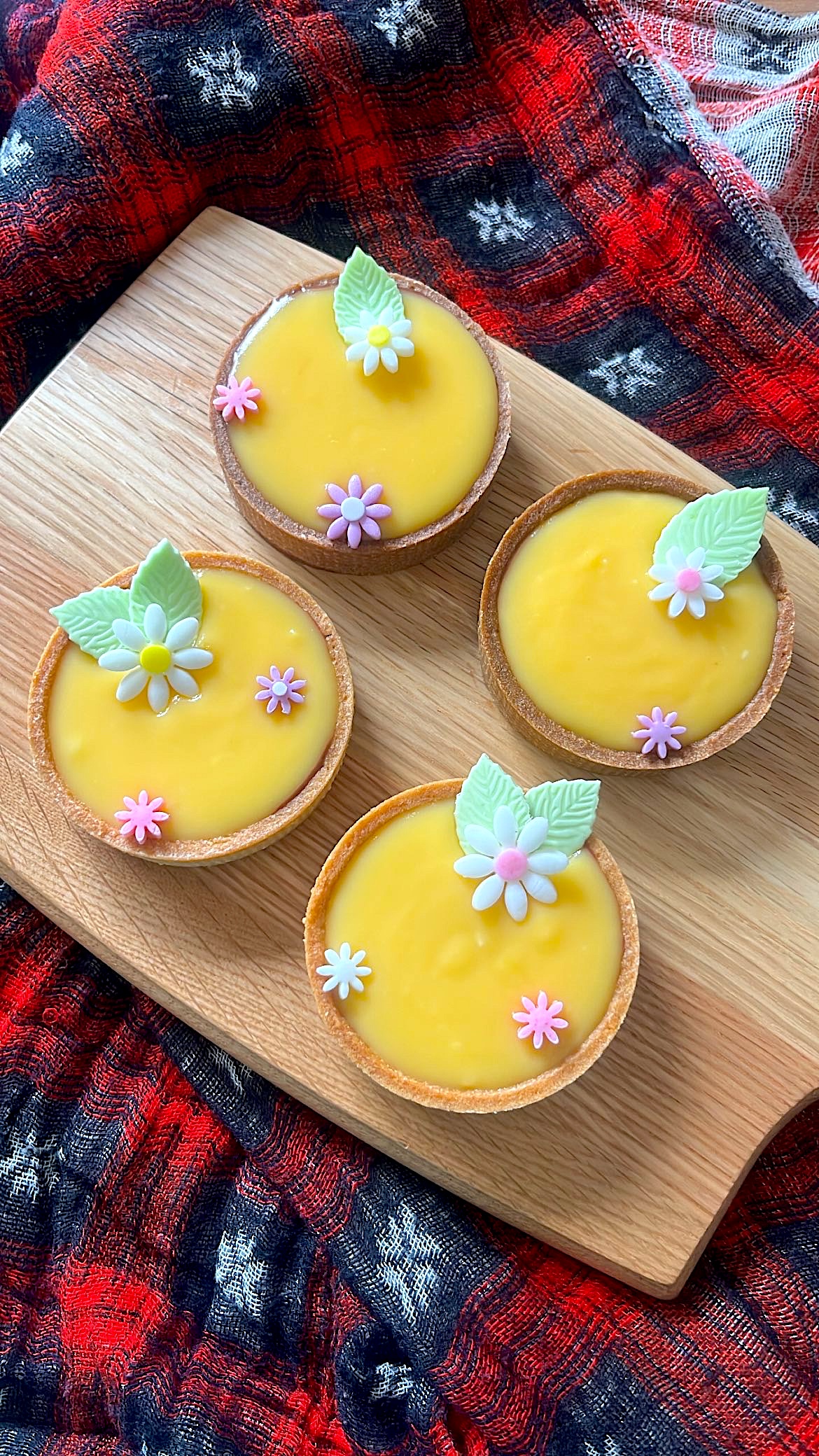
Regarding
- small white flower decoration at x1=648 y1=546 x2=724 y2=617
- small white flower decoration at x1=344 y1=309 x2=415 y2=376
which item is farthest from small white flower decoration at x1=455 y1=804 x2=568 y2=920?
small white flower decoration at x1=344 y1=309 x2=415 y2=376

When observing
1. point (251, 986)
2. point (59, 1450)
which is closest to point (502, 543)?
point (251, 986)

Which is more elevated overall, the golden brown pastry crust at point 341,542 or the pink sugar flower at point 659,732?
the golden brown pastry crust at point 341,542

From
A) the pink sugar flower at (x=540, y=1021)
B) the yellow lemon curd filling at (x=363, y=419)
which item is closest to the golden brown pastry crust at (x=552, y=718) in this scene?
the yellow lemon curd filling at (x=363, y=419)

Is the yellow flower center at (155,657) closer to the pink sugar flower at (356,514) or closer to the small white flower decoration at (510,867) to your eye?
the pink sugar flower at (356,514)

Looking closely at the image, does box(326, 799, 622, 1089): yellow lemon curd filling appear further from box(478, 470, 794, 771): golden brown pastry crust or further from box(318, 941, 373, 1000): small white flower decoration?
box(478, 470, 794, 771): golden brown pastry crust

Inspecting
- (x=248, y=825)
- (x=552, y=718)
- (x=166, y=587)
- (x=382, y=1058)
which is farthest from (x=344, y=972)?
(x=166, y=587)
